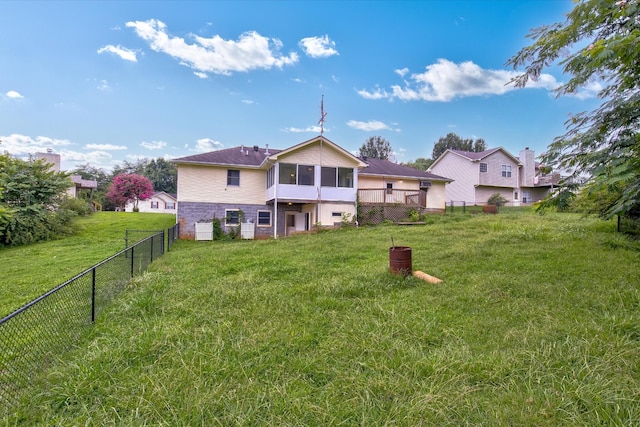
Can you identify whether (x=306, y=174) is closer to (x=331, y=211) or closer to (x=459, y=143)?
(x=331, y=211)

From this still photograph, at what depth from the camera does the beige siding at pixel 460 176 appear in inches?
1007

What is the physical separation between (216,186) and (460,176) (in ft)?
70.1

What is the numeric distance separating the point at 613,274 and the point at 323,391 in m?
5.93

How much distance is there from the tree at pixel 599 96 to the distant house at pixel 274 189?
440 inches

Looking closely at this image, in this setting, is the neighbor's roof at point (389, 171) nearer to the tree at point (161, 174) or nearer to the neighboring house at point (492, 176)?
the neighboring house at point (492, 176)

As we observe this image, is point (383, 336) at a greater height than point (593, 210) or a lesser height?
lesser

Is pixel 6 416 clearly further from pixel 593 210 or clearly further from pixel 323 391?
pixel 593 210

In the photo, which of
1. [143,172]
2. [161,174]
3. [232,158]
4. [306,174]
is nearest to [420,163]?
[306,174]

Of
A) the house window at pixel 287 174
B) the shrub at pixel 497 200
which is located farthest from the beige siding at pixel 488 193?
the house window at pixel 287 174

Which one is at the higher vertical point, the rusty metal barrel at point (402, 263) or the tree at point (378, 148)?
the tree at point (378, 148)

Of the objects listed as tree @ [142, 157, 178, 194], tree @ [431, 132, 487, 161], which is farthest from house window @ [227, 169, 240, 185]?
tree @ [142, 157, 178, 194]

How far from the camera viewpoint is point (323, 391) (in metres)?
2.34

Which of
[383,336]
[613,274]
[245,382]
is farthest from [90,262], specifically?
[613,274]

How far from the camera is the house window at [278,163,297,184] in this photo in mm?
14992
